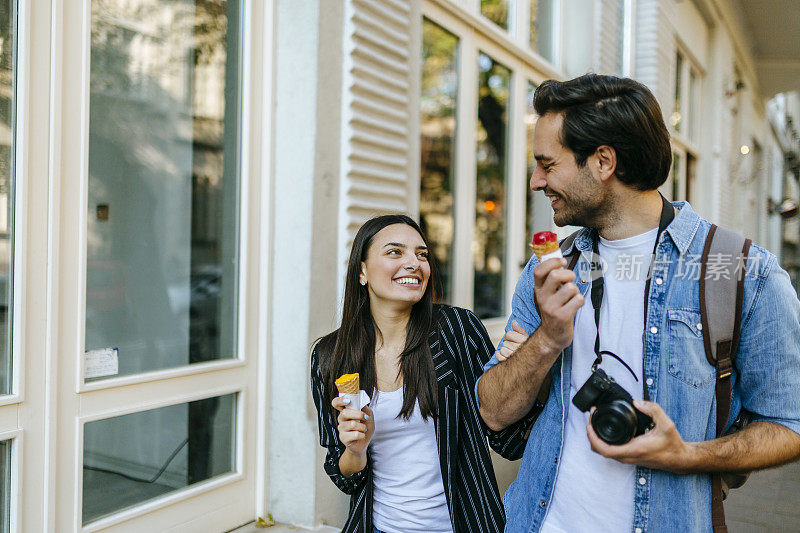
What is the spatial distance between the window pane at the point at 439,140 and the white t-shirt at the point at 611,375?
138 inches

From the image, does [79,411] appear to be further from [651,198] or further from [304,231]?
[651,198]

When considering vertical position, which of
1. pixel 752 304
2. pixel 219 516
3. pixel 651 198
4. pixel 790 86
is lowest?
pixel 219 516

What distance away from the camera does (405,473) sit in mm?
2451

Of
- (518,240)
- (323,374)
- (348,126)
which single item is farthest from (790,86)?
(323,374)

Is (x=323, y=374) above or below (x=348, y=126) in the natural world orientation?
below

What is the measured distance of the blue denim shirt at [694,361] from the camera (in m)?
1.59

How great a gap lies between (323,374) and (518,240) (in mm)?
4463

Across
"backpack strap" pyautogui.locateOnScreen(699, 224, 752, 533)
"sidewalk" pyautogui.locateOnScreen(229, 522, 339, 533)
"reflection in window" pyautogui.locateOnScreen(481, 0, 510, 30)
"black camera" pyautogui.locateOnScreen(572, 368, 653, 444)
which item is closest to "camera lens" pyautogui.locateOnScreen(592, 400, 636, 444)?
"black camera" pyautogui.locateOnScreen(572, 368, 653, 444)

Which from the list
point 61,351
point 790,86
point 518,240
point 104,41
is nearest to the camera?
point 61,351

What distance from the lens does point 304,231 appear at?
380 centimetres

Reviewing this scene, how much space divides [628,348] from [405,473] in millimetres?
1035

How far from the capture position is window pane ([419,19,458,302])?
5.37 meters

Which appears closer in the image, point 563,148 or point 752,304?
point 752,304

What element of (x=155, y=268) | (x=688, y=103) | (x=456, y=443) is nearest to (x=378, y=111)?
(x=155, y=268)
